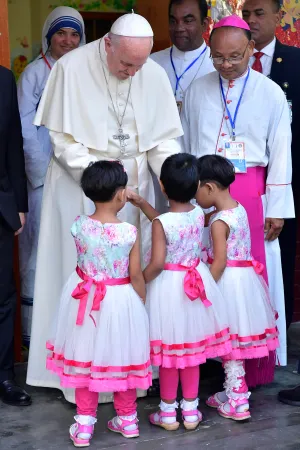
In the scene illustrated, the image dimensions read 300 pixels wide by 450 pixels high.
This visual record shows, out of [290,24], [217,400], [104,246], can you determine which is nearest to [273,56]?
[290,24]

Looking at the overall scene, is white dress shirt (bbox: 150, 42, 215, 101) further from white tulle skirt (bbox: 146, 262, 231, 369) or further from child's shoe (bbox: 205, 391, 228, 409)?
child's shoe (bbox: 205, 391, 228, 409)

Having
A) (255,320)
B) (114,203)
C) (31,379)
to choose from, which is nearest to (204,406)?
(255,320)

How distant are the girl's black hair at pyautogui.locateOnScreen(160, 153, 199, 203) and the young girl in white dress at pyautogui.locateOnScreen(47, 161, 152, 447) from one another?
0.26 metres

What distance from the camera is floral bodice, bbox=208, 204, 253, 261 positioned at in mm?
4914

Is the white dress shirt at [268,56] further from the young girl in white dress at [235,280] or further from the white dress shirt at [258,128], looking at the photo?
the young girl in white dress at [235,280]

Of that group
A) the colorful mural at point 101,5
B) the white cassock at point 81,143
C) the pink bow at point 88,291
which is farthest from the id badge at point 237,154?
the colorful mural at point 101,5

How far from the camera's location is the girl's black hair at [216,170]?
4871 mm

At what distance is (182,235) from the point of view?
467 cm

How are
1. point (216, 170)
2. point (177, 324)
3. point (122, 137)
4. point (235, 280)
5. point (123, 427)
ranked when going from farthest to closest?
point (122, 137) < point (235, 280) < point (216, 170) < point (123, 427) < point (177, 324)

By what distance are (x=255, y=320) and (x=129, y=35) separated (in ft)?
5.42

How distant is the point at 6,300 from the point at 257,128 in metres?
1.75

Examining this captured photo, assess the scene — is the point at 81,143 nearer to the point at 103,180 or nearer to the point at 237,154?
the point at 103,180

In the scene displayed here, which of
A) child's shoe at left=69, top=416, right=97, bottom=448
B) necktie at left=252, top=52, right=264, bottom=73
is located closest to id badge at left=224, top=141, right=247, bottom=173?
necktie at left=252, top=52, right=264, bottom=73

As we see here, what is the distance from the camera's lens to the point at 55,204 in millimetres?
5211
